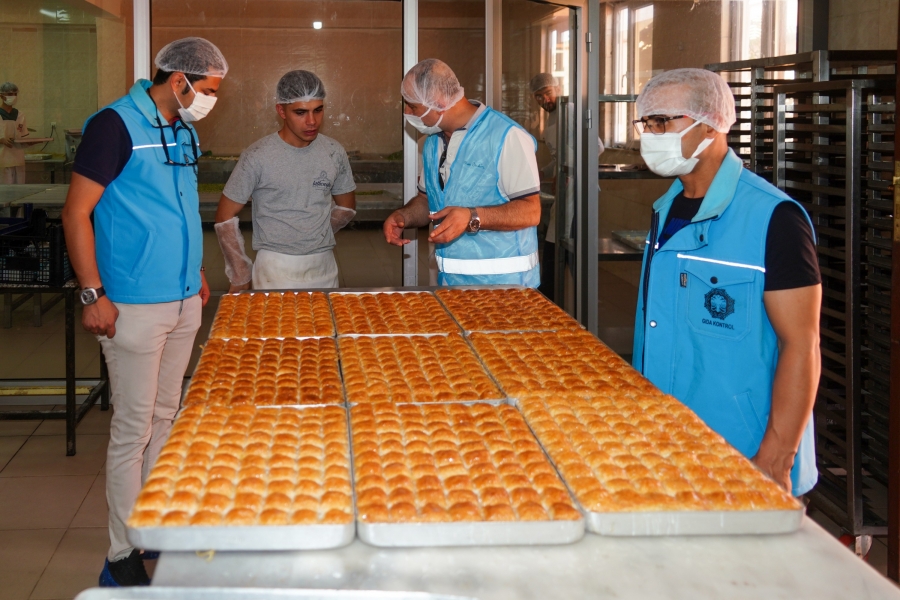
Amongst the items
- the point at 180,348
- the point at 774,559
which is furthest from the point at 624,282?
the point at 774,559

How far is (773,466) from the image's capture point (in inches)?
80.6

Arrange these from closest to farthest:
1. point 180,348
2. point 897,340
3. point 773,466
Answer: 1. point 773,466
2. point 897,340
3. point 180,348

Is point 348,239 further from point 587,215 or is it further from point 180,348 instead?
point 180,348

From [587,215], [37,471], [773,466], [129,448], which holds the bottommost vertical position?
[37,471]

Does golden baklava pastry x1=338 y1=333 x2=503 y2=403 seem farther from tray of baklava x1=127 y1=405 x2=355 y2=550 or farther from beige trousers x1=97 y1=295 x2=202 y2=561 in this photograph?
beige trousers x1=97 y1=295 x2=202 y2=561

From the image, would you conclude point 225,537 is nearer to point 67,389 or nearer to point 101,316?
point 101,316

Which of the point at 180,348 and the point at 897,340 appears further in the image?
the point at 180,348

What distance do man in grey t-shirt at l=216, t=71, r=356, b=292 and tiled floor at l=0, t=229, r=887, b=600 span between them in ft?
3.90

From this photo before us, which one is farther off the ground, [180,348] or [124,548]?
[180,348]

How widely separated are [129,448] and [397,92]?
114 inches

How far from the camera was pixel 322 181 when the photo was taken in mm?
4117

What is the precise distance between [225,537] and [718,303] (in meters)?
1.32

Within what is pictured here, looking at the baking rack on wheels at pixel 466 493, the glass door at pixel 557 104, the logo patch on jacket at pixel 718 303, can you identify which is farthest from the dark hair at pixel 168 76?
the glass door at pixel 557 104

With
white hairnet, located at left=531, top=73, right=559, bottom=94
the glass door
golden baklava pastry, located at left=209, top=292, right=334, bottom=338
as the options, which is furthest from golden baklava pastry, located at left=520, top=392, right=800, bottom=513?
white hairnet, located at left=531, top=73, right=559, bottom=94
